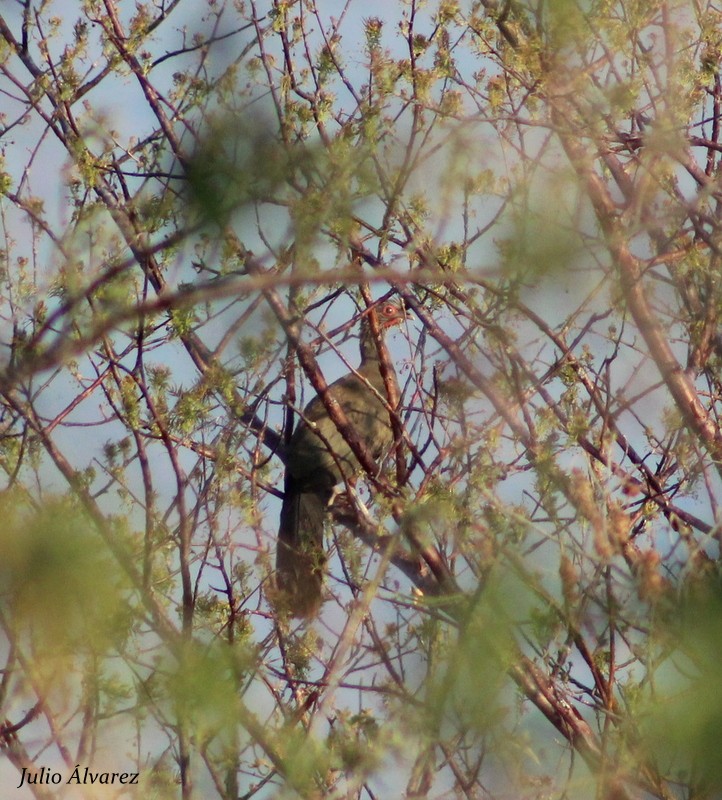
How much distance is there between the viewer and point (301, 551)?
674 centimetres

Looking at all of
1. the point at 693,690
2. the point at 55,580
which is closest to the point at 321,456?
the point at 55,580

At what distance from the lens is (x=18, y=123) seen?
611 centimetres

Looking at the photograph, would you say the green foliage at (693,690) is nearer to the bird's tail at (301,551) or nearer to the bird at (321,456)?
the bird's tail at (301,551)

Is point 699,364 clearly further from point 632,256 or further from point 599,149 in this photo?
point 632,256

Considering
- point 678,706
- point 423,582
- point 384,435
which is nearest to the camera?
point 678,706

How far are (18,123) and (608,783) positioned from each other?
14.7 feet

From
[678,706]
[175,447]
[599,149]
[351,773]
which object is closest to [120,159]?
[175,447]

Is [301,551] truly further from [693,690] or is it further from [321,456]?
[693,690]

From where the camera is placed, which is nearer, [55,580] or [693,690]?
[693,690]

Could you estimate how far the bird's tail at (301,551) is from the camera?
243 inches

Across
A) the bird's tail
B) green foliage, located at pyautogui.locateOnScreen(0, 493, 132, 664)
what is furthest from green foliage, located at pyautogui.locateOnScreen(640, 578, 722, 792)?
the bird's tail

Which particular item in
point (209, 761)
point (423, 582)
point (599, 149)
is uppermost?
point (599, 149)

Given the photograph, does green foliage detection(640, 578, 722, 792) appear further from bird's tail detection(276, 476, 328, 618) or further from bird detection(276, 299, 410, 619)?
Answer: bird detection(276, 299, 410, 619)

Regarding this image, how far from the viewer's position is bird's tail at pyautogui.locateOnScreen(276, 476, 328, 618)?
6164mm
